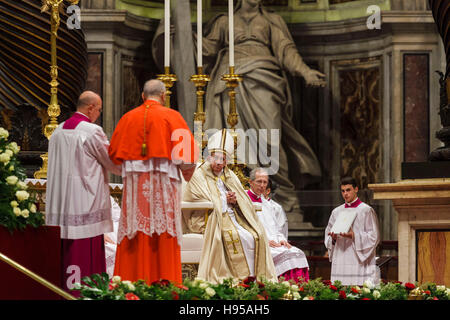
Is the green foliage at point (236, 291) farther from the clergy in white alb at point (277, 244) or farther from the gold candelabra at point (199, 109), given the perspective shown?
the gold candelabra at point (199, 109)

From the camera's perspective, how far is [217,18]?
1209 cm

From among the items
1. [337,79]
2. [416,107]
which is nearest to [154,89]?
[416,107]

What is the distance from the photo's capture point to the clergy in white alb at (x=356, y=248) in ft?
28.0

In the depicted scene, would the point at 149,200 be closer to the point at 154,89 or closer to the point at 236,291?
the point at 154,89

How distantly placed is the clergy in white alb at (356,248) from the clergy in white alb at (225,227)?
0.90 meters

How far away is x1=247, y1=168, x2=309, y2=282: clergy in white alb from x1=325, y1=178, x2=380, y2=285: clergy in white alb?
0.36 meters

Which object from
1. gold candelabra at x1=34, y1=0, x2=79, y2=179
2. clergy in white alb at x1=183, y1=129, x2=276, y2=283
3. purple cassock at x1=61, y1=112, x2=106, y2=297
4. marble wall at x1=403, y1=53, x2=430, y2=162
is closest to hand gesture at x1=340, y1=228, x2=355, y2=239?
clergy in white alb at x1=183, y1=129, x2=276, y2=283

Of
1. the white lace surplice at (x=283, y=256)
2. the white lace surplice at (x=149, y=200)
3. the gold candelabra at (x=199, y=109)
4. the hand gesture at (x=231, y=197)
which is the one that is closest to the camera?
the white lace surplice at (x=149, y=200)

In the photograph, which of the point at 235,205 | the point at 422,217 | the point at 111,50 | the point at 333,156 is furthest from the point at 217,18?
the point at 422,217

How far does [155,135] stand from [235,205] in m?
1.88

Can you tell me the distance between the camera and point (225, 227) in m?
7.84

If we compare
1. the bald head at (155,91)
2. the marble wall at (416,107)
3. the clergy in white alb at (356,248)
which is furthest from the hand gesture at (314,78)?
the bald head at (155,91)

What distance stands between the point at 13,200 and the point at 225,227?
8.62 feet

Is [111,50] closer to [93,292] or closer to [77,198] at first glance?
[77,198]
